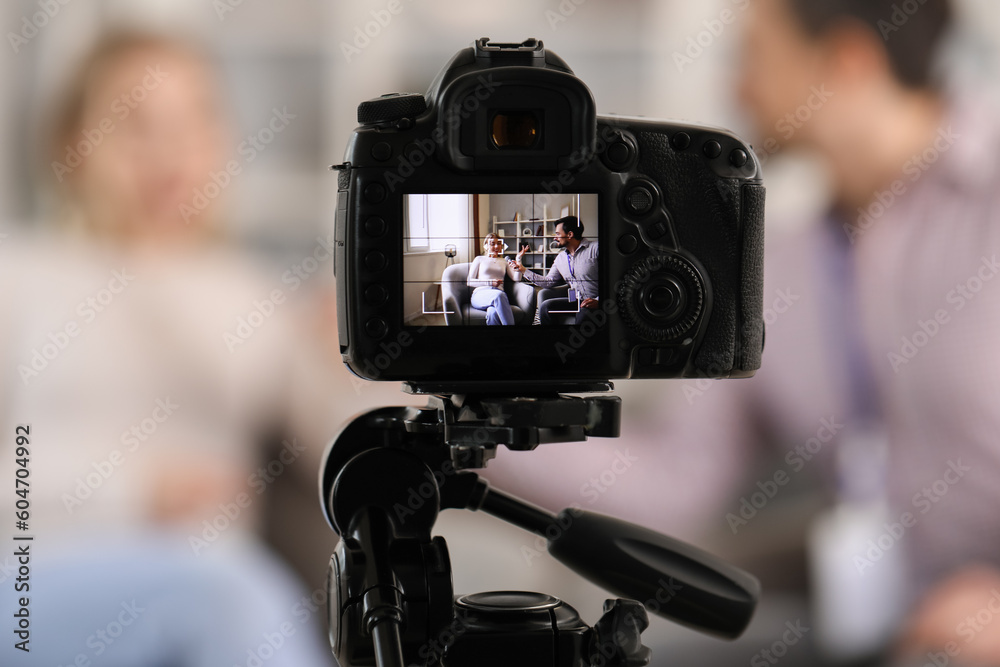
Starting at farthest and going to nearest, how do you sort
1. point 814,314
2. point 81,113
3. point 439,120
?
point 814,314
point 81,113
point 439,120

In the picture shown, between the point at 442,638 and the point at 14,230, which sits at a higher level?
the point at 14,230

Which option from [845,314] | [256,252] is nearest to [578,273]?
[256,252]

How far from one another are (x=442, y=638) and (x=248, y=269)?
1.01 metres

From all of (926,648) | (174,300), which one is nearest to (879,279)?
(926,648)

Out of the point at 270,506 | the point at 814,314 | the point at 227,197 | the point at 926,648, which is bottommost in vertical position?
the point at 926,648

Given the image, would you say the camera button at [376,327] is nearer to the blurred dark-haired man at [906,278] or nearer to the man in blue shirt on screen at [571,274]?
the man in blue shirt on screen at [571,274]

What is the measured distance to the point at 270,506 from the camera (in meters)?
1.56

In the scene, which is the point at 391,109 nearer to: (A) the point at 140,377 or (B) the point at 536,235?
(B) the point at 536,235

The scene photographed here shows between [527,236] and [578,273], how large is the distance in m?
0.05

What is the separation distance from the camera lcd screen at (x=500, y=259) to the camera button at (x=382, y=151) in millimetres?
33

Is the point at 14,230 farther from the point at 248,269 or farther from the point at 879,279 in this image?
the point at 879,279

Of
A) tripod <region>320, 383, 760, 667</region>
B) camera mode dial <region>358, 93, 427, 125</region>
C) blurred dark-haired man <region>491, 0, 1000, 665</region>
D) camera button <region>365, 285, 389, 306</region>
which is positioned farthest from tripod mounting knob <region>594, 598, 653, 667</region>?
blurred dark-haired man <region>491, 0, 1000, 665</region>

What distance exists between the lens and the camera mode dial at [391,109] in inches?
25.3

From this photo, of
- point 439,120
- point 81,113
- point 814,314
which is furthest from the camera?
point 814,314
